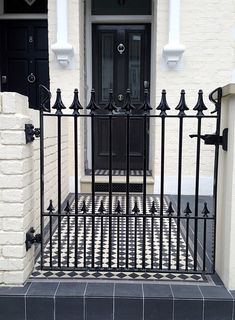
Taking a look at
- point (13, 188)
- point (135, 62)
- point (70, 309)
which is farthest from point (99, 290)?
point (135, 62)

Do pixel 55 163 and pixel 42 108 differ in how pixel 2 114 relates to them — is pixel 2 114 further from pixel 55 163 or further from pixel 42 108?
pixel 55 163

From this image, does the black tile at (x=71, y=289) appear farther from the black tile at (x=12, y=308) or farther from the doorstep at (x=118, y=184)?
the doorstep at (x=118, y=184)

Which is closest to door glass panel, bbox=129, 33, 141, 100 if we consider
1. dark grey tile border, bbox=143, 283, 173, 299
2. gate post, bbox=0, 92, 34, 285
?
gate post, bbox=0, 92, 34, 285

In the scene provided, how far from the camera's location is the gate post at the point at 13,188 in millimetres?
2275

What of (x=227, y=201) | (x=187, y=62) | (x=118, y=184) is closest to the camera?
(x=227, y=201)

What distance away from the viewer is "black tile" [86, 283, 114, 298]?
2242 mm

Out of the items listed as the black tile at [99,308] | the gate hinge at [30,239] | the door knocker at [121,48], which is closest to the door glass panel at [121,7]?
the door knocker at [121,48]

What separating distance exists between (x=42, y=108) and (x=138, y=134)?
325 centimetres

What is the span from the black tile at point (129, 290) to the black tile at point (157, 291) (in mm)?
40

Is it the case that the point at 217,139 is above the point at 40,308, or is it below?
above

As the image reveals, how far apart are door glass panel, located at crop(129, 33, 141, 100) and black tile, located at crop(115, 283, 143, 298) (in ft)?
12.2

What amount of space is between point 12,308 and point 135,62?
4.18 meters

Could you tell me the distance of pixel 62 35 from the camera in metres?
4.69

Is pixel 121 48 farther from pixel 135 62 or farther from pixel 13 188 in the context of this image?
pixel 13 188
